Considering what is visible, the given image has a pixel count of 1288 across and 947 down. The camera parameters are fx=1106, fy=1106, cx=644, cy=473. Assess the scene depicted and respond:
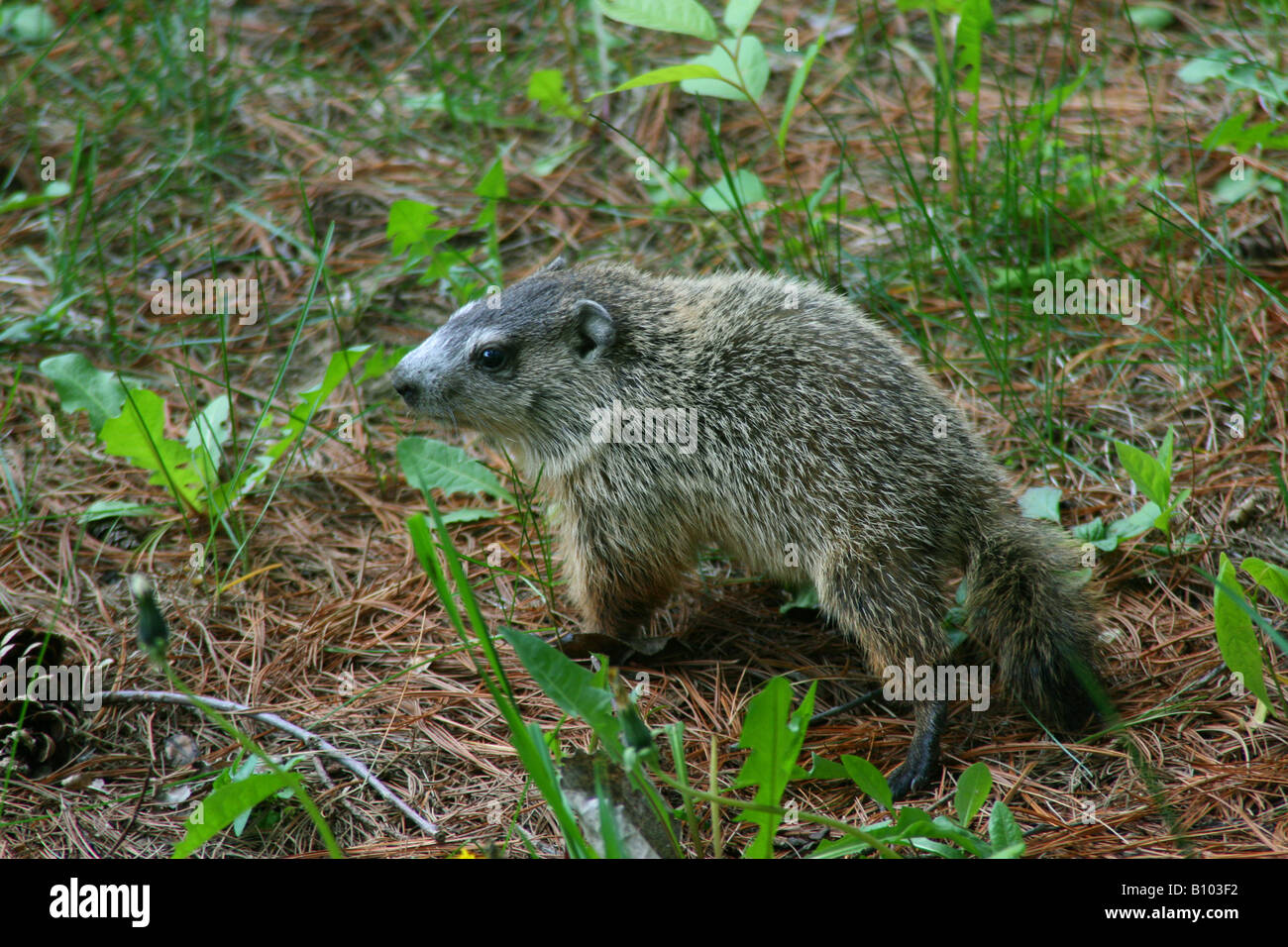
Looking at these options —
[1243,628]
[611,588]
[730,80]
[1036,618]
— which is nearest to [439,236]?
[730,80]

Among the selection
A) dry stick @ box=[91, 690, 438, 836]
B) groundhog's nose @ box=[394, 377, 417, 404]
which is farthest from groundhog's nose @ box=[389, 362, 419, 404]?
dry stick @ box=[91, 690, 438, 836]

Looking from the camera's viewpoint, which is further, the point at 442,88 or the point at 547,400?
the point at 442,88

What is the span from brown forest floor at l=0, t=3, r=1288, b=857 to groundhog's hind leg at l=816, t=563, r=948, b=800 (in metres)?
0.16

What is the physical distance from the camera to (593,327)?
14.2 ft

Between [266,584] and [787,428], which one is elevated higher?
[787,428]

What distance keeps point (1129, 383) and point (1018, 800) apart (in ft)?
7.31

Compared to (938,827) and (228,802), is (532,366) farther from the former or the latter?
(938,827)

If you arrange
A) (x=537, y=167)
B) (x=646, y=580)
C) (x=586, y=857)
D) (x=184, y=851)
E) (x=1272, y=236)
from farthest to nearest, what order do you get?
(x=537, y=167), (x=1272, y=236), (x=646, y=580), (x=184, y=851), (x=586, y=857)

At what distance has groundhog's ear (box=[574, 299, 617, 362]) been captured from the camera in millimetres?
4301

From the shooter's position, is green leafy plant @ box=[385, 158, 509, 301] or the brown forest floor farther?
green leafy plant @ box=[385, 158, 509, 301]

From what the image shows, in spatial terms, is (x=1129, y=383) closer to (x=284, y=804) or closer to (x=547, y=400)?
(x=547, y=400)

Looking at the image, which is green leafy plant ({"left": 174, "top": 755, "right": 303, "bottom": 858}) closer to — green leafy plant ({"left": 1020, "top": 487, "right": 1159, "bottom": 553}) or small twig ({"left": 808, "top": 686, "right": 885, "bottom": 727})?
small twig ({"left": 808, "top": 686, "right": 885, "bottom": 727})

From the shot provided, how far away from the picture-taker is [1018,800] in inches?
136

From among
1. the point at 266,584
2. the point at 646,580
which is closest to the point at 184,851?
the point at 266,584
